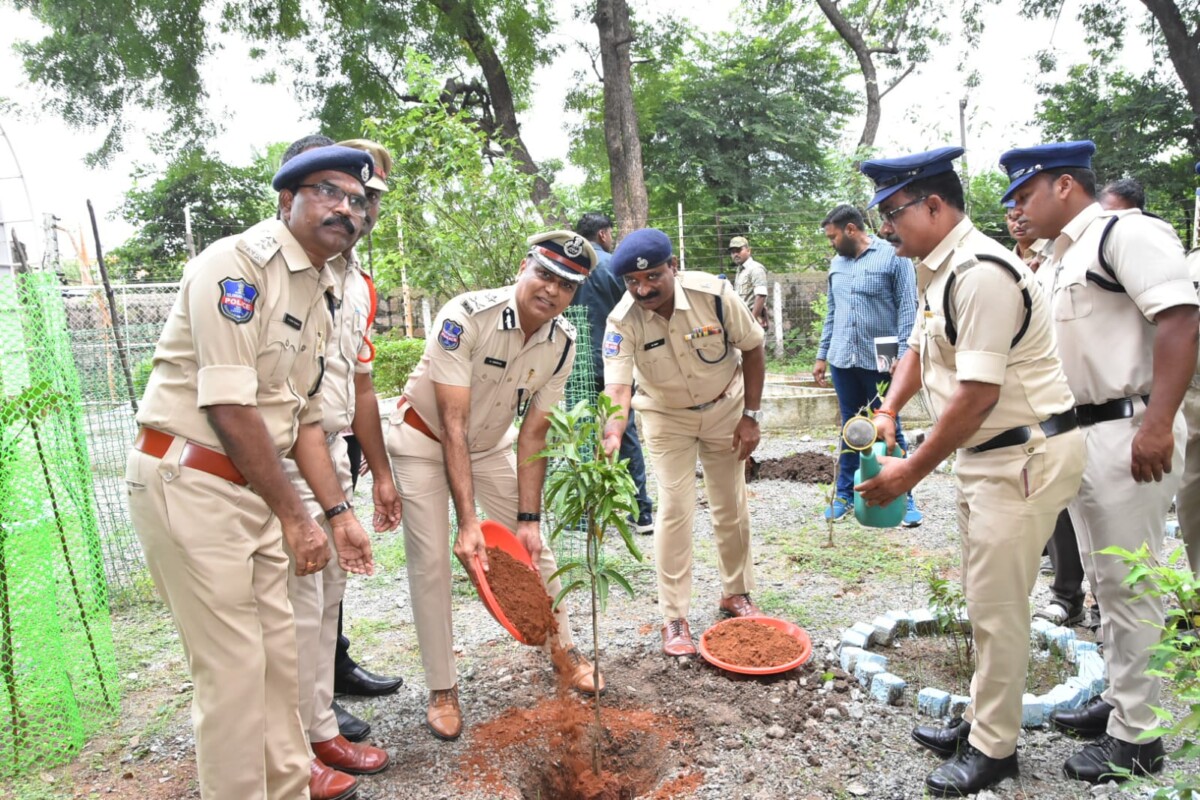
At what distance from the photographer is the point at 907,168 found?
267cm

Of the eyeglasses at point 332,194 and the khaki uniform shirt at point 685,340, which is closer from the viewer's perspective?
the eyeglasses at point 332,194

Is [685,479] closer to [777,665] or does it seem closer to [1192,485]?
[777,665]

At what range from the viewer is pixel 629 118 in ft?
37.2

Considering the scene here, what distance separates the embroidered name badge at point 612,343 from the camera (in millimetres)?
3896

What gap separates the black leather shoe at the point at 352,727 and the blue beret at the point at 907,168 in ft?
9.55

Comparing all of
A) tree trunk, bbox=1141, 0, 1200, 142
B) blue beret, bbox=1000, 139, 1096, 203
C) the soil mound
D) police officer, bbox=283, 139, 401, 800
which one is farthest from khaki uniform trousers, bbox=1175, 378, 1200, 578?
tree trunk, bbox=1141, 0, 1200, 142

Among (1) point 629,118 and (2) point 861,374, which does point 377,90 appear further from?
(2) point 861,374

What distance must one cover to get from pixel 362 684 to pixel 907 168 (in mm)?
3247

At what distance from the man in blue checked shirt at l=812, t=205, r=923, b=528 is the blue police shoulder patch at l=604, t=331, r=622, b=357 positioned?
A: 254cm

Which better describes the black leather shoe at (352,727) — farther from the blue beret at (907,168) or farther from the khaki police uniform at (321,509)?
the blue beret at (907,168)

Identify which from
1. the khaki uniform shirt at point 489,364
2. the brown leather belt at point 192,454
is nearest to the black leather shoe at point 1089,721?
the khaki uniform shirt at point 489,364

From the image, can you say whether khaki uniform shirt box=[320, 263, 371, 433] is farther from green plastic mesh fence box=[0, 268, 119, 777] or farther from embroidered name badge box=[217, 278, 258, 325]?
green plastic mesh fence box=[0, 268, 119, 777]

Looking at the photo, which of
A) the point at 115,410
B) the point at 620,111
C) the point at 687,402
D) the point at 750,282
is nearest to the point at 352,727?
the point at 687,402

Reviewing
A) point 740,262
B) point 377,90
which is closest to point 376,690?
point 740,262
